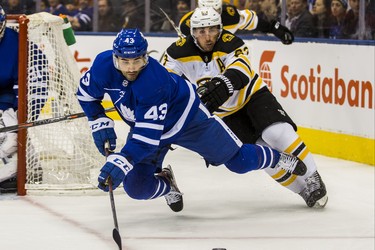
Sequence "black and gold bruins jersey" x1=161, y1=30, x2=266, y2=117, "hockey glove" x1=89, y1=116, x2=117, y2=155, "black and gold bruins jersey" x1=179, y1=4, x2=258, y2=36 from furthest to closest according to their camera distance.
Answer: "black and gold bruins jersey" x1=179, y1=4, x2=258, y2=36 → "black and gold bruins jersey" x1=161, y1=30, x2=266, y2=117 → "hockey glove" x1=89, y1=116, x2=117, y2=155

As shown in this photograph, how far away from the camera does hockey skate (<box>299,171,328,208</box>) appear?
542 centimetres

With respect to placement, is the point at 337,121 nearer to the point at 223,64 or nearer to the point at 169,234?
the point at 223,64

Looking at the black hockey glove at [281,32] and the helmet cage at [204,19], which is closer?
the helmet cage at [204,19]

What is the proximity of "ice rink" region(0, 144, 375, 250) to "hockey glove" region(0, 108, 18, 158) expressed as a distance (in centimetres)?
25

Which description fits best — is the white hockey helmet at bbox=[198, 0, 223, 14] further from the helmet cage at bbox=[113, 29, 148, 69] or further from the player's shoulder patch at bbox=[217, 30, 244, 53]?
the helmet cage at bbox=[113, 29, 148, 69]

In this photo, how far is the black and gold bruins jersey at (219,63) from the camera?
5430mm

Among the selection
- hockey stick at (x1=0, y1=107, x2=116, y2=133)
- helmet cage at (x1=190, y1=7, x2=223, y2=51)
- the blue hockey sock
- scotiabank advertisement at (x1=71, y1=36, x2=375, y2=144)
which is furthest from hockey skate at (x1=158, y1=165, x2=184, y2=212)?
scotiabank advertisement at (x1=71, y1=36, x2=375, y2=144)

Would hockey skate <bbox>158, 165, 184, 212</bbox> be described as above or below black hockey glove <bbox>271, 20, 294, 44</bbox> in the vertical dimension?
below

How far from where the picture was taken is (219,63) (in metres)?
5.50

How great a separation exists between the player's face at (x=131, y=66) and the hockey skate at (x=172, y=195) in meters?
0.77

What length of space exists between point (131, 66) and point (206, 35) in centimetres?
101

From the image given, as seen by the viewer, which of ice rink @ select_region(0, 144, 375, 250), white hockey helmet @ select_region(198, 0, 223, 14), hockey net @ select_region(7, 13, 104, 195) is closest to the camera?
ice rink @ select_region(0, 144, 375, 250)

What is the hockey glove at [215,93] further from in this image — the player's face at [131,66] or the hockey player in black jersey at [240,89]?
the player's face at [131,66]

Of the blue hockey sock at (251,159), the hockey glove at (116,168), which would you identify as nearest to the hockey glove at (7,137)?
the blue hockey sock at (251,159)
